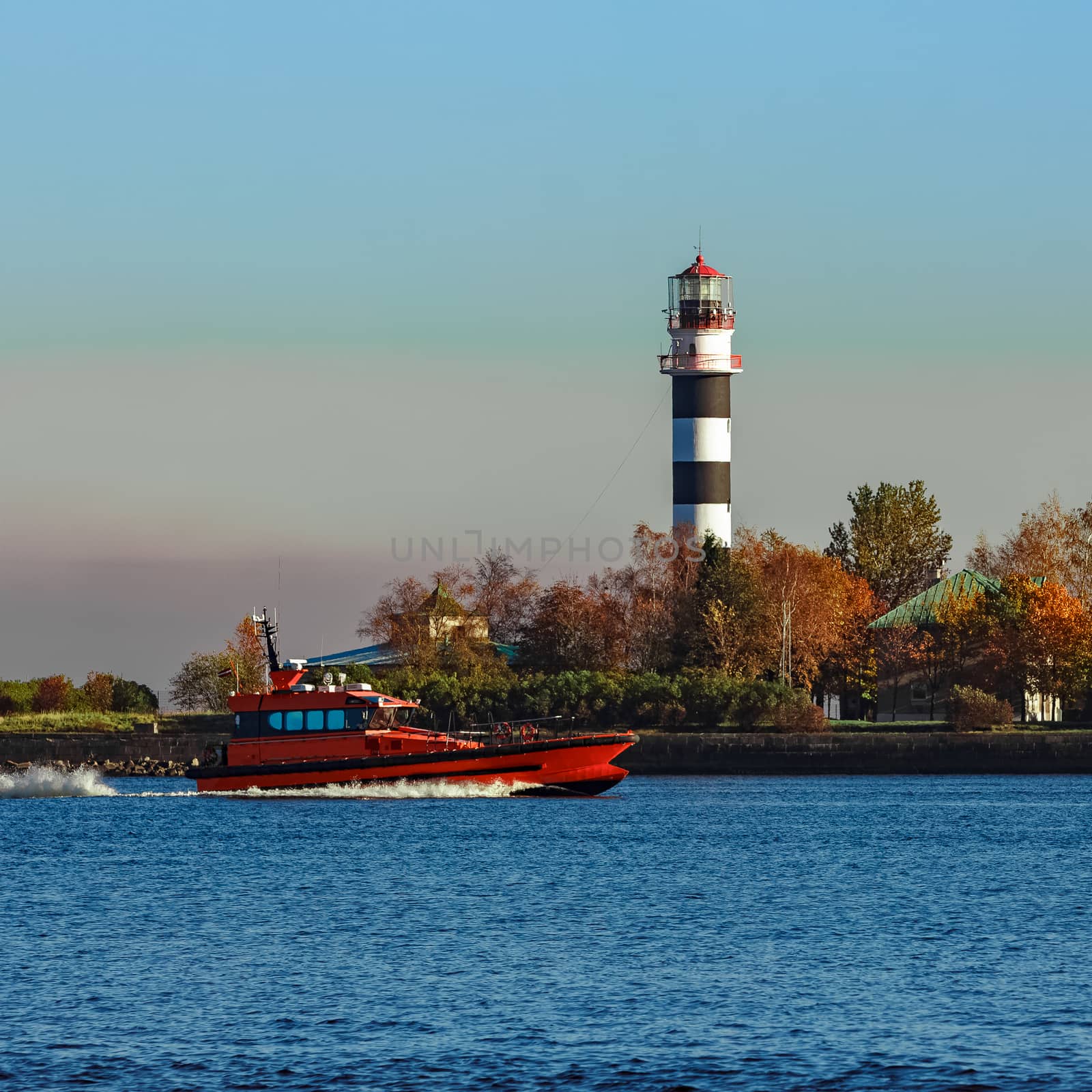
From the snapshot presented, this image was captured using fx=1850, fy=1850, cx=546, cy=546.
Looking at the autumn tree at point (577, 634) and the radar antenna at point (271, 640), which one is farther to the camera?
the autumn tree at point (577, 634)

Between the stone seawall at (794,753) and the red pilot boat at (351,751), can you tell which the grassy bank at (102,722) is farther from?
the red pilot boat at (351,751)

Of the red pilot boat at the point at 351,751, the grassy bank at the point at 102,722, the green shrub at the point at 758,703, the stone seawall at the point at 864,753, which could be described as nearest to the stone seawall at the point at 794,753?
the stone seawall at the point at 864,753

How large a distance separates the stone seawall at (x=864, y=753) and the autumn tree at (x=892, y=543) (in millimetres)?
32279

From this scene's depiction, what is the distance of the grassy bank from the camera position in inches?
3504

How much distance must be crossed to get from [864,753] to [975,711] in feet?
19.5

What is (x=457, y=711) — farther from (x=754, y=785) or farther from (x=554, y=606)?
(x=754, y=785)

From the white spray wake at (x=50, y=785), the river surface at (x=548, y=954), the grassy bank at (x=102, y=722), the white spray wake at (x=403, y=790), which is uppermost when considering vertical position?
the grassy bank at (x=102, y=722)

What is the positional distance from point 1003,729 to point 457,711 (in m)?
24.8

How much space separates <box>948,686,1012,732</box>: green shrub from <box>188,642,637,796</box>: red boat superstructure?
25.1 metres

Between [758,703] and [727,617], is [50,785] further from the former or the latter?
[727,617]

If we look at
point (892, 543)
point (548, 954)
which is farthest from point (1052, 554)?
point (548, 954)

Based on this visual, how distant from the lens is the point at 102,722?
90625mm

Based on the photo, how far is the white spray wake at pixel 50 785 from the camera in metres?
72.9

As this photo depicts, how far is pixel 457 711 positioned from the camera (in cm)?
8662
